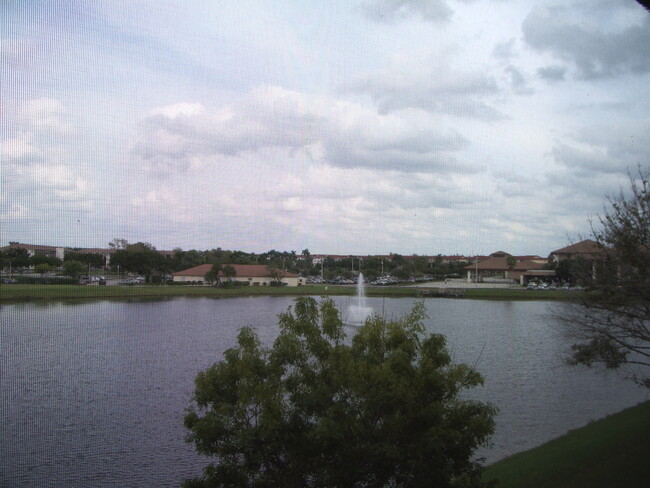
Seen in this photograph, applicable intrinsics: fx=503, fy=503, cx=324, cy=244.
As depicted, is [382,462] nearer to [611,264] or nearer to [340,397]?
[340,397]

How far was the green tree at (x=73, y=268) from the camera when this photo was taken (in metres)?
48.7

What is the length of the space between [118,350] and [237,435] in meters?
22.7


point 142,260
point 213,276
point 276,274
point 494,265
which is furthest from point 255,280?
point 494,265

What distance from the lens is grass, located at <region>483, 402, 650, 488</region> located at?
1151 cm

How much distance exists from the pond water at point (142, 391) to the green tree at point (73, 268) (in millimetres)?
9915

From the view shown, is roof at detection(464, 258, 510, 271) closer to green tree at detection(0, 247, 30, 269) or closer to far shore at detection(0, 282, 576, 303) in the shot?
far shore at detection(0, 282, 576, 303)

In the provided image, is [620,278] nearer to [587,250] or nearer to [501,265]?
[587,250]

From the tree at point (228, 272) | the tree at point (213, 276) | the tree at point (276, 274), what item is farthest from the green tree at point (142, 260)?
the tree at point (276, 274)

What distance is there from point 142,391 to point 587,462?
15502 millimetres

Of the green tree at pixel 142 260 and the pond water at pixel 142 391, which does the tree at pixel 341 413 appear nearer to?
Answer: the pond water at pixel 142 391

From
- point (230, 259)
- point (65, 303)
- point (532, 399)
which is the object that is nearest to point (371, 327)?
point (532, 399)

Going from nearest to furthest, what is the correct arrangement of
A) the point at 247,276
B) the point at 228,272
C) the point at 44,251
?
the point at 44,251 → the point at 228,272 → the point at 247,276

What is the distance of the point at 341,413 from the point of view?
812cm

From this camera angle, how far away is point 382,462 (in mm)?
7879
